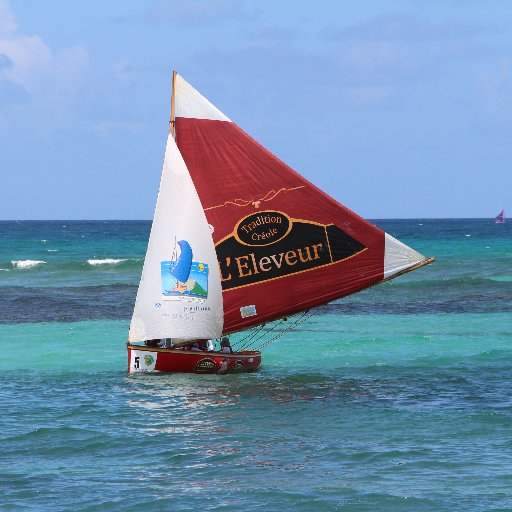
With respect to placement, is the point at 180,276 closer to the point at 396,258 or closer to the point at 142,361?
the point at 142,361

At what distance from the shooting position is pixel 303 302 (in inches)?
1200

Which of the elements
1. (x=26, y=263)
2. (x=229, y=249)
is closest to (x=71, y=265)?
(x=26, y=263)

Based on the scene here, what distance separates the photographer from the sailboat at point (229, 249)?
29031 mm

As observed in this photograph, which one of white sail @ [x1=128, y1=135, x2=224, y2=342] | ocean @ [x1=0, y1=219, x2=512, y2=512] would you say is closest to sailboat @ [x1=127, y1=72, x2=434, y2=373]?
white sail @ [x1=128, y1=135, x2=224, y2=342]

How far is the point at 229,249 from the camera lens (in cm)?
2981

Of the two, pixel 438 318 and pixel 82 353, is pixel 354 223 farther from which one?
pixel 438 318

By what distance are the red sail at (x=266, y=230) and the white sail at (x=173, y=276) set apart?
1.99 feet

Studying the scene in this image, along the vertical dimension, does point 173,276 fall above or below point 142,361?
above

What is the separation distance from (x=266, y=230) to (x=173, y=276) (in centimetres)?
304

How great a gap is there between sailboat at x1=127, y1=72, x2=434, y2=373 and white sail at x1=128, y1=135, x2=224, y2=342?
27mm

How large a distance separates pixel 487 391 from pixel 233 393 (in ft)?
22.2

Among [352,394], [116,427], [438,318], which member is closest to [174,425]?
[116,427]

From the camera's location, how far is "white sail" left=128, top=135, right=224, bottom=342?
28.8 m

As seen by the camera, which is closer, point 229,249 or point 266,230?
point 229,249
